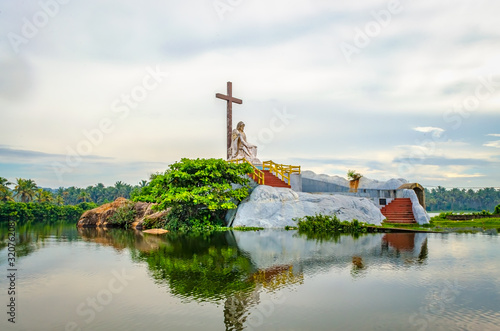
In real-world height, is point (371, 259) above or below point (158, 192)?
below

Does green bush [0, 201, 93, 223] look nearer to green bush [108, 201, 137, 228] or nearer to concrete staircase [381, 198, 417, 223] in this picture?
green bush [108, 201, 137, 228]

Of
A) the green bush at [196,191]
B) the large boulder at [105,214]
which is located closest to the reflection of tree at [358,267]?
the green bush at [196,191]

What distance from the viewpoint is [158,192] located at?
27.2 m

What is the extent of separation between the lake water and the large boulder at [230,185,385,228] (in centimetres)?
1043

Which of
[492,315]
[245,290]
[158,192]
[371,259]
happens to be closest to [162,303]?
[245,290]

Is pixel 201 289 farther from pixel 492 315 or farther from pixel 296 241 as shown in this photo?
pixel 296 241

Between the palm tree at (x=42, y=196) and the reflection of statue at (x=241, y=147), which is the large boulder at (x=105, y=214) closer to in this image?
the reflection of statue at (x=241, y=147)

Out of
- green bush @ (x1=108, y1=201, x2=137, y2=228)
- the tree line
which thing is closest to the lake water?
green bush @ (x1=108, y1=201, x2=137, y2=228)

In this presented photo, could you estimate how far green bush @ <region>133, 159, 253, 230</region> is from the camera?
26.4 meters

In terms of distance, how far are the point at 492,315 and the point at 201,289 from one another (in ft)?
20.7

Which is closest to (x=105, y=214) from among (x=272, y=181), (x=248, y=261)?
(x=272, y=181)

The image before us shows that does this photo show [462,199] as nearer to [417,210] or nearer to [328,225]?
[417,210]

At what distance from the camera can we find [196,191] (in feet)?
86.3

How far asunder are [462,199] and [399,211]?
6116 centimetres
